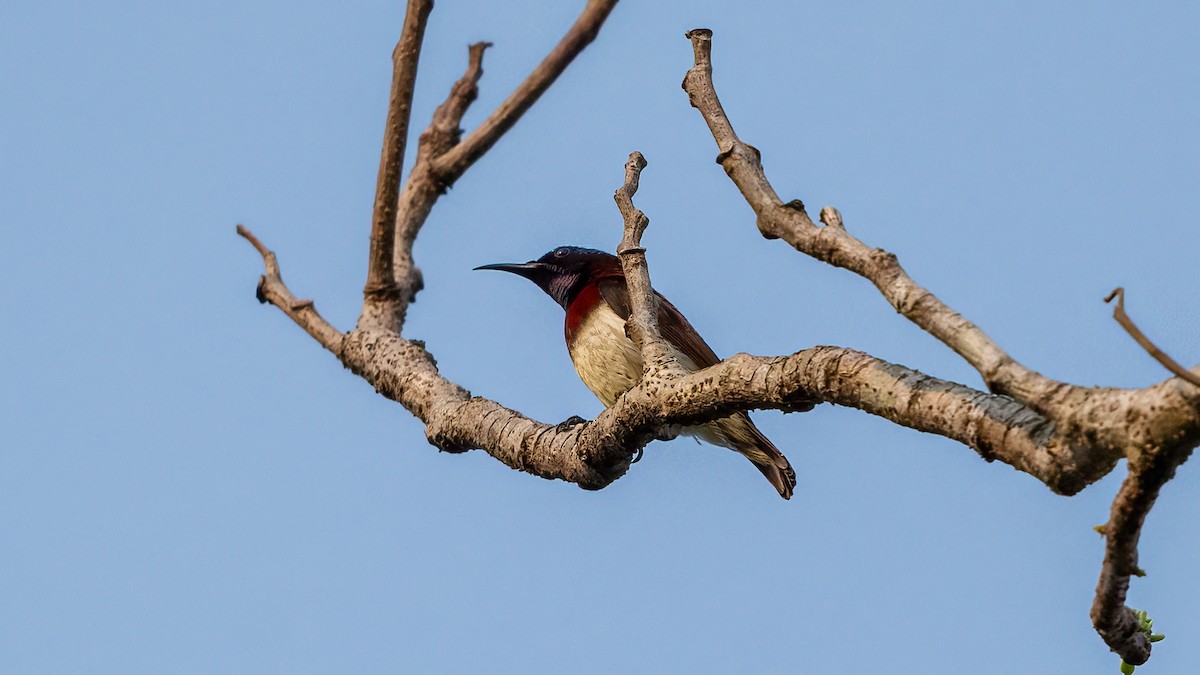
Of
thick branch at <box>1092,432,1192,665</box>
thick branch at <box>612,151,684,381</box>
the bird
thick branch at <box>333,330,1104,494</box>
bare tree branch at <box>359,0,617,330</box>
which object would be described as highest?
bare tree branch at <box>359,0,617,330</box>

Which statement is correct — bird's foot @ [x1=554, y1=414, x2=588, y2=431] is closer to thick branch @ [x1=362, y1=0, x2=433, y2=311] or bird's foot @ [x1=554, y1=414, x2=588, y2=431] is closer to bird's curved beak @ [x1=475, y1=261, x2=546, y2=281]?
thick branch @ [x1=362, y1=0, x2=433, y2=311]

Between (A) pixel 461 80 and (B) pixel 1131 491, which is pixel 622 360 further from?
(B) pixel 1131 491

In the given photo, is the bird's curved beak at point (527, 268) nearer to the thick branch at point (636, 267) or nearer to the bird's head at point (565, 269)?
the bird's head at point (565, 269)

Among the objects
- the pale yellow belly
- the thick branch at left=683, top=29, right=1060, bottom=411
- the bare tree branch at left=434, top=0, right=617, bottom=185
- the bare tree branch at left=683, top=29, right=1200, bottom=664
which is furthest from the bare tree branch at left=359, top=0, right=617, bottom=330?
the bare tree branch at left=683, top=29, right=1200, bottom=664

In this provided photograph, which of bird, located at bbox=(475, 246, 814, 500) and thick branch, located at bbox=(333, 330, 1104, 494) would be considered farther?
bird, located at bbox=(475, 246, 814, 500)

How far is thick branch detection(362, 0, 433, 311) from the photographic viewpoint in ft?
15.8

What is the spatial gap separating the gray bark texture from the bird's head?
147 cm

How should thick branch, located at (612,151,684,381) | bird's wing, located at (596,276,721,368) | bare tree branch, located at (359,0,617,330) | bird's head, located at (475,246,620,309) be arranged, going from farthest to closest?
bird's head, located at (475,246,620,309) < bird's wing, located at (596,276,721,368) < bare tree branch, located at (359,0,617,330) < thick branch, located at (612,151,684,381)

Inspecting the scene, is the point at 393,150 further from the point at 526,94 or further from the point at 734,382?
the point at 734,382

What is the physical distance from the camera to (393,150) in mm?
5363

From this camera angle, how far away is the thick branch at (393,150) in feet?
15.8

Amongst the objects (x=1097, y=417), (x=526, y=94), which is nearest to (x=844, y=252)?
(x=1097, y=417)

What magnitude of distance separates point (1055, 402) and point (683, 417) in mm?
1444

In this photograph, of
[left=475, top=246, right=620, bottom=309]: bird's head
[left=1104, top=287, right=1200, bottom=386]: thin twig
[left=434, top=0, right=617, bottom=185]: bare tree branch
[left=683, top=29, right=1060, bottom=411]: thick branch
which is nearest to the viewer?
[left=1104, top=287, right=1200, bottom=386]: thin twig
